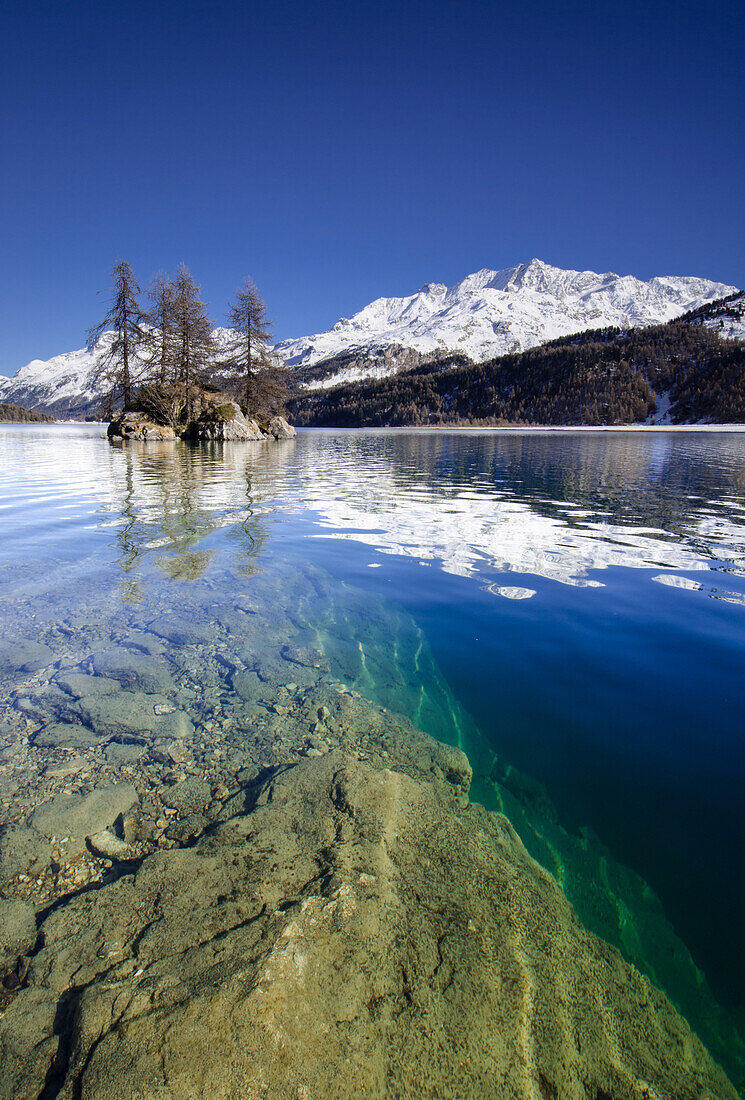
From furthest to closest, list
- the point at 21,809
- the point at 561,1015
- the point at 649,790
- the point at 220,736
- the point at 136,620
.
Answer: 1. the point at 136,620
2. the point at 220,736
3. the point at 649,790
4. the point at 21,809
5. the point at 561,1015

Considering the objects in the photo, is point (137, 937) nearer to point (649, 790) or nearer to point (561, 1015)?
point (561, 1015)

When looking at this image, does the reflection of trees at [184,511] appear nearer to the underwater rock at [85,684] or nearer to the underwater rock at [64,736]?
the underwater rock at [85,684]

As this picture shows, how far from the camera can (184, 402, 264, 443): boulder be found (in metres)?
39.0

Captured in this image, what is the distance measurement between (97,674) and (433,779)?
2.94 m

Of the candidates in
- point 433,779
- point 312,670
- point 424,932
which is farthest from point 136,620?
point 424,932

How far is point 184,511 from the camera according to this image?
11445 millimetres

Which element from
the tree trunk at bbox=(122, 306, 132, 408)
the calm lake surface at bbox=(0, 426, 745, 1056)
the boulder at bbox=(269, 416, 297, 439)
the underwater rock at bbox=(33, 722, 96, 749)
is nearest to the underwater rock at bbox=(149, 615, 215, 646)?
the calm lake surface at bbox=(0, 426, 745, 1056)

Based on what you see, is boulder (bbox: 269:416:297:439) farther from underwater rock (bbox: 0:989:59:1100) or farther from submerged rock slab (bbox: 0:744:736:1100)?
underwater rock (bbox: 0:989:59:1100)

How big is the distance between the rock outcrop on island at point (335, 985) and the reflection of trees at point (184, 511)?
4.41 m

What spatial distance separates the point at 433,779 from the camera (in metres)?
3.12

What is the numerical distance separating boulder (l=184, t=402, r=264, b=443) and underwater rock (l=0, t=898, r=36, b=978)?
39.7 m

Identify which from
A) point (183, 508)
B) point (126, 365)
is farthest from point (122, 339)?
point (183, 508)

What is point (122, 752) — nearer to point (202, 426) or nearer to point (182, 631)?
point (182, 631)

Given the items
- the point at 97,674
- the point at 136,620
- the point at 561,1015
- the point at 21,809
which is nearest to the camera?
the point at 561,1015
